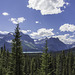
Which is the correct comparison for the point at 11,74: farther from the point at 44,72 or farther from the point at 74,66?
the point at 74,66

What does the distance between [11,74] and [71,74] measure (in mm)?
54500

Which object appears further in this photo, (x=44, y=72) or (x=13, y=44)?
(x=44, y=72)

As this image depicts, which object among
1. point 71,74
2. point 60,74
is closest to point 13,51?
point 71,74

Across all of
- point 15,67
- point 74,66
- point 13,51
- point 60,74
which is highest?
point 13,51

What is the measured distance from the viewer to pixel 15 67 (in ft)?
72.6

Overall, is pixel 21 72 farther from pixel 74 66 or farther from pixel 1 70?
pixel 74 66

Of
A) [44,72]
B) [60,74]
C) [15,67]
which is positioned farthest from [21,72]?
[60,74]

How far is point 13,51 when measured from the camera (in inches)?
886

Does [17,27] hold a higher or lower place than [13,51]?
higher

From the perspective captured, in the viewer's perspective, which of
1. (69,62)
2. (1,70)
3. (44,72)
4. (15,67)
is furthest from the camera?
(69,62)

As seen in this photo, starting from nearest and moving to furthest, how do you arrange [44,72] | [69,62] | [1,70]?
[44,72] → [1,70] → [69,62]

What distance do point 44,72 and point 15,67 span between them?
8.41 m

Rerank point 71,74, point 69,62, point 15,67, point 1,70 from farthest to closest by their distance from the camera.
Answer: point 69,62 < point 71,74 < point 1,70 < point 15,67

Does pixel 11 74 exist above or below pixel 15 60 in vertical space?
below
